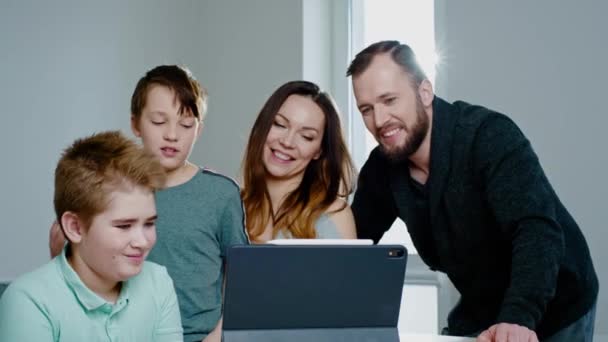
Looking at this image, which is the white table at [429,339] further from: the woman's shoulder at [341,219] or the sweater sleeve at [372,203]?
the sweater sleeve at [372,203]

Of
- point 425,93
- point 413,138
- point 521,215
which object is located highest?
point 425,93

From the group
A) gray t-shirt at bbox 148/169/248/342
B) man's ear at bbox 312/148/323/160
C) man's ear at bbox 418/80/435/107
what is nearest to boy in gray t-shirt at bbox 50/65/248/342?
gray t-shirt at bbox 148/169/248/342

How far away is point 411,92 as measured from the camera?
75.7 inches

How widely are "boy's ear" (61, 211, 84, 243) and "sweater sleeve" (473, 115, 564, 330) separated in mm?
827

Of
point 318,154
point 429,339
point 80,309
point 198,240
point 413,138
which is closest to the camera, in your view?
point 80,309

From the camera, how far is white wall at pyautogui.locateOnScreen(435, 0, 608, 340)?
2.43 metres

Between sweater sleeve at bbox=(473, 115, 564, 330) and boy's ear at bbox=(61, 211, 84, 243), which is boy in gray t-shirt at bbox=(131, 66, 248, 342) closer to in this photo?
boy's ear at bbox=(61, 211, 84, 243)

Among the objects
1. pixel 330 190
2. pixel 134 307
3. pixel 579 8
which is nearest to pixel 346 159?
pixel 330 190

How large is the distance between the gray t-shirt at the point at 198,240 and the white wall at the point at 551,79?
3.81 ft

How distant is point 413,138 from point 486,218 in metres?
0.27

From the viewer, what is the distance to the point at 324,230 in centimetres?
192

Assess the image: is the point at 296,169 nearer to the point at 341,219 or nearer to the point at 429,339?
the point at 341,219

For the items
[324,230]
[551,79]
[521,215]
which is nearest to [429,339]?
[521,215]

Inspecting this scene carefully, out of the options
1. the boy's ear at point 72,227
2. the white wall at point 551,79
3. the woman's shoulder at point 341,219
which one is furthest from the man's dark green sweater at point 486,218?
the boy's ear at point 72,227
